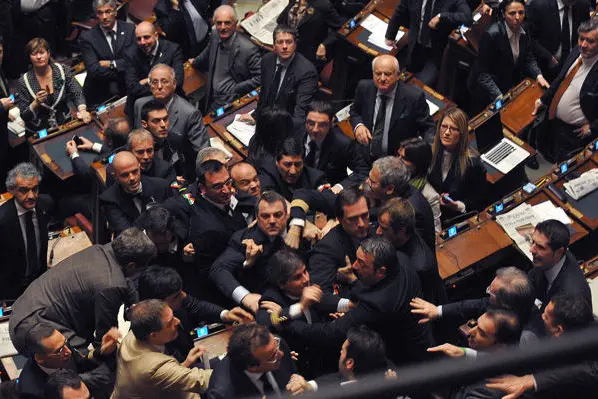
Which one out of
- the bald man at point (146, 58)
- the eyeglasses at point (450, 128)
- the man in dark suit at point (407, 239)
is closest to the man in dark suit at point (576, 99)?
the eyeglasses at point (450, 128)

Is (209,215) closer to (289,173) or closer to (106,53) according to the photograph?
(289,173)

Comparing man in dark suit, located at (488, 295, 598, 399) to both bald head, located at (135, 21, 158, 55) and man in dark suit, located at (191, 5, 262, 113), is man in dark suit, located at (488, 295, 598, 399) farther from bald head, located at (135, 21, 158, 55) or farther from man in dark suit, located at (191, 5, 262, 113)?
bald head, located at (135, 21, 158, 55)

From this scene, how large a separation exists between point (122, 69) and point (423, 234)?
3407mm

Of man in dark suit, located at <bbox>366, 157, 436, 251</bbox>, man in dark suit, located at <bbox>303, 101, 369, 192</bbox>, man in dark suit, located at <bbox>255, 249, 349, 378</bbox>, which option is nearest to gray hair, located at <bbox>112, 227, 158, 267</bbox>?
man in dark suit, located at <bbox>255, 249, 349, 378</bbox>

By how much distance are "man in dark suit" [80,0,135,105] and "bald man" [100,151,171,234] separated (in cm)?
201

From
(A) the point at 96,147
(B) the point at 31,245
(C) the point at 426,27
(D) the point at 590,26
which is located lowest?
(B) the point at 31,245

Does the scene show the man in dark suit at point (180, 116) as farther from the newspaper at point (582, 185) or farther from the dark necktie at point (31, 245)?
the newspaper at point (582, 185)

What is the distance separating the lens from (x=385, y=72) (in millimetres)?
6004

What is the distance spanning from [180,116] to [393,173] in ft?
6.23

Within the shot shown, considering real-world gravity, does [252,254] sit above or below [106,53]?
above

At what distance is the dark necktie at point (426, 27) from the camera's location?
7.36 metres

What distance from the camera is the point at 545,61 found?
7320mm

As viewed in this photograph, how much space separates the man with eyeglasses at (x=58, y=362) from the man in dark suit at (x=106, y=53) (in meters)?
3.34

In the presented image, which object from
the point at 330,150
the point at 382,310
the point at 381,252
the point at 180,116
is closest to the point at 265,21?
the point at 180,116
